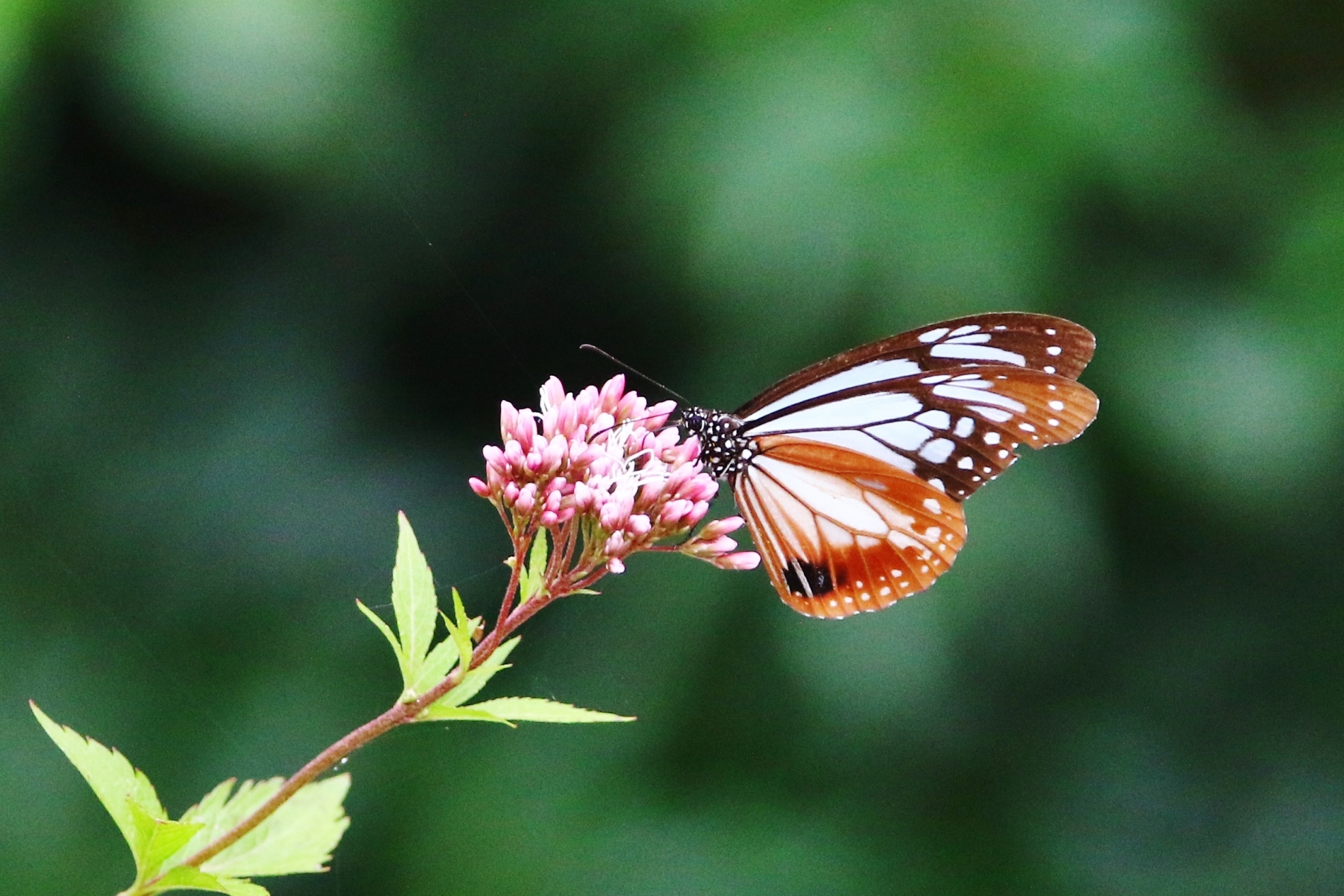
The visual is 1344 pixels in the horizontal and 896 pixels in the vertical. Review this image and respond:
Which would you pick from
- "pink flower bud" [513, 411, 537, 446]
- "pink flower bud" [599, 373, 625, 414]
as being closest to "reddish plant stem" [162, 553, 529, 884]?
"pink flower bud" [513, 411, 537, 446]

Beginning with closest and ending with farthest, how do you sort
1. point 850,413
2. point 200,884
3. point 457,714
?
point 200,884
point 457,714
point 850,413

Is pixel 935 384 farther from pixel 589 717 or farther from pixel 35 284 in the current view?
pixel 35 284

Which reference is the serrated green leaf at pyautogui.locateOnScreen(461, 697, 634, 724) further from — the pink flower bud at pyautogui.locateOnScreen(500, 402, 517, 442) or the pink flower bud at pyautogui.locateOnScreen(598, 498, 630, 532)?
the pink flower bud at pyautogui.locateOnScreen(500, 402, 517, 442)

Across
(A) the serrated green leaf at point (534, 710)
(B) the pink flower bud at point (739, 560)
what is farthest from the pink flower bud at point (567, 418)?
(A) the serrated green leaf at point (534, 710)

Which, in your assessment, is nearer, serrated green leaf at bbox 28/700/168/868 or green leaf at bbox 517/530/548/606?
serrated green leaf at bbox 28/700/168/868

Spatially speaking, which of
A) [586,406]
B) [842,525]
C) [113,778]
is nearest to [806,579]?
[842,525]

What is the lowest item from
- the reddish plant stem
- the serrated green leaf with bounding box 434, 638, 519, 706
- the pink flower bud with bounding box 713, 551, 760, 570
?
the pink flower bud with bounding box 713, 551, 760, 570

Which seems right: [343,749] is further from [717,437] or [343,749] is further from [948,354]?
[948,354]
